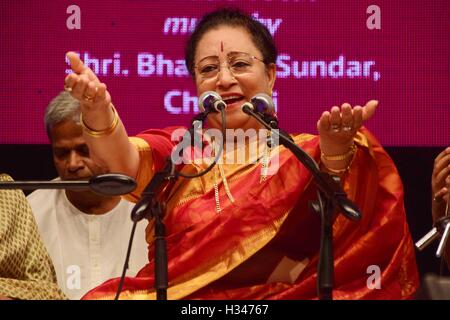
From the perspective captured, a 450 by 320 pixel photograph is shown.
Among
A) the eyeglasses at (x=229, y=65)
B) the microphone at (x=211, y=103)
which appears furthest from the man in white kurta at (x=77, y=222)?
the microphone at (x=211, y=103)

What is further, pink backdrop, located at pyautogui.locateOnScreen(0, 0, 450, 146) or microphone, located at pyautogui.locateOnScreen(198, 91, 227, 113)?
pink backdrop, located at pyautogui.locateOnScreen(0, 0, 450, 146)

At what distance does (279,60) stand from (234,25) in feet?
1.84

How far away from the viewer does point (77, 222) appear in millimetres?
4133

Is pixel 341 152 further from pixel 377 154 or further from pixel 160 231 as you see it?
pixel 160 231

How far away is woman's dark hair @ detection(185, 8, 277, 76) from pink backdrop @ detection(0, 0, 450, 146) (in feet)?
1.52

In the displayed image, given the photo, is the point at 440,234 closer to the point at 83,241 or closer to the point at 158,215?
the point at 158,215

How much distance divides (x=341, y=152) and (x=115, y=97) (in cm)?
128

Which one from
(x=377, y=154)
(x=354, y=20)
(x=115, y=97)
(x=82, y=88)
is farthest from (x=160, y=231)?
(x=354, y=20)

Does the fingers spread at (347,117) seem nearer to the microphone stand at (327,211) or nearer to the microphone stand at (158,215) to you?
the microphone stand at (327,211)

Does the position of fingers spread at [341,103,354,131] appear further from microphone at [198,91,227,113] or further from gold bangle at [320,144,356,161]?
microphone at [198,91,227,113]

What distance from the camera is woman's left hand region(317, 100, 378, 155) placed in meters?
2.68

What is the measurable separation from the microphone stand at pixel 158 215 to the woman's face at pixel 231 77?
73 centimetres

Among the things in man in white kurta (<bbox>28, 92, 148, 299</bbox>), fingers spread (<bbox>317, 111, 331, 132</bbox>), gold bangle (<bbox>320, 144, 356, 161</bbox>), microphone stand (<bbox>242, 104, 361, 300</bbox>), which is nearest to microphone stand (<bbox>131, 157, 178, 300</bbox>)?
microphone stand (<bbox>242, 104, 361, 300</bbox>)

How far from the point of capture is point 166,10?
13.1ft
